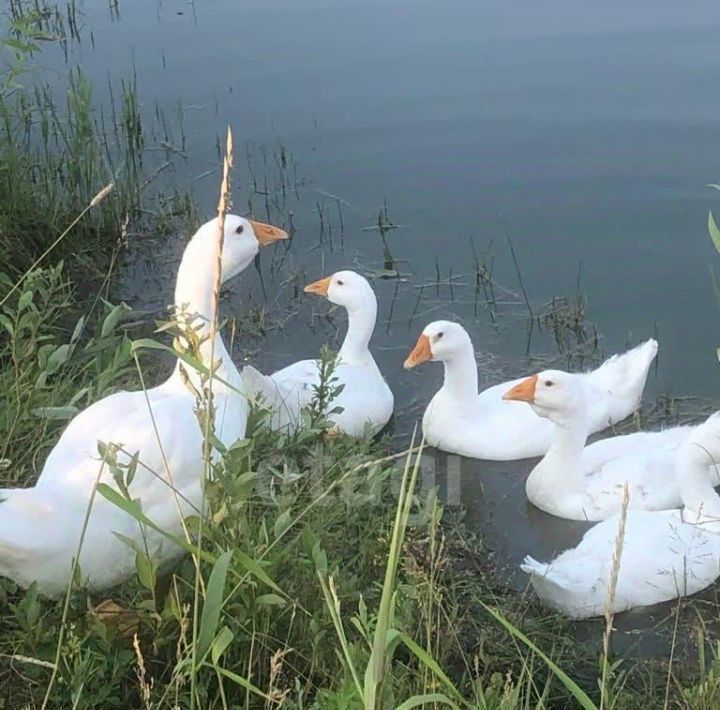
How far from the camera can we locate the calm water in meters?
6.71

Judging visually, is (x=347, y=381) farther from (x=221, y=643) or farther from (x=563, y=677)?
(x=563, y=677)

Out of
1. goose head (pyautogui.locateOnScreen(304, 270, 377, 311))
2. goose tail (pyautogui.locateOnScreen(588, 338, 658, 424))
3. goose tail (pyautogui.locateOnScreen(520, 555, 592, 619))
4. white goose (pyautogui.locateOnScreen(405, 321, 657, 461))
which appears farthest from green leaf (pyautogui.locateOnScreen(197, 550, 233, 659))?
goose head (pyautogui.locateOnScreen(304, 270, 377, 311))

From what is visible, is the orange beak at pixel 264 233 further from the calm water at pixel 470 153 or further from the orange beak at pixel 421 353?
the calm water at pixel 470 153

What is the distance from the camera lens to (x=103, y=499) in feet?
9.98

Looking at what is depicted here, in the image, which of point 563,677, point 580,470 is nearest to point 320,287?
point 580,470

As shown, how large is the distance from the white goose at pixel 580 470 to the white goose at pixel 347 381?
81cm

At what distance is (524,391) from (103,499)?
2.82 m

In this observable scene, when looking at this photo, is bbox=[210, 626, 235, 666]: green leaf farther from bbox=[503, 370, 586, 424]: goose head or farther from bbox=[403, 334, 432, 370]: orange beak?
bbox=[403, 334, 432, 370]: orange beak

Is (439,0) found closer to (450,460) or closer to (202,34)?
(202,34)

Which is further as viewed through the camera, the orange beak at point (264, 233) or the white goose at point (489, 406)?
the white goose at point (489, 406)

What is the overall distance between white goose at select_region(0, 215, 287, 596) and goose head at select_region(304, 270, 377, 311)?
2509mm

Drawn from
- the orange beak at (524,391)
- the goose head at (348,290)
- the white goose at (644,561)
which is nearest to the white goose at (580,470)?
the orange beak at (524,391)

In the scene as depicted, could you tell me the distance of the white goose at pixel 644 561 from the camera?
168 inches

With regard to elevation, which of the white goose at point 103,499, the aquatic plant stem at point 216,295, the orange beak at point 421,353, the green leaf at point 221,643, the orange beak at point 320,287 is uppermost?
the aquatic plant stem at point 216,295
